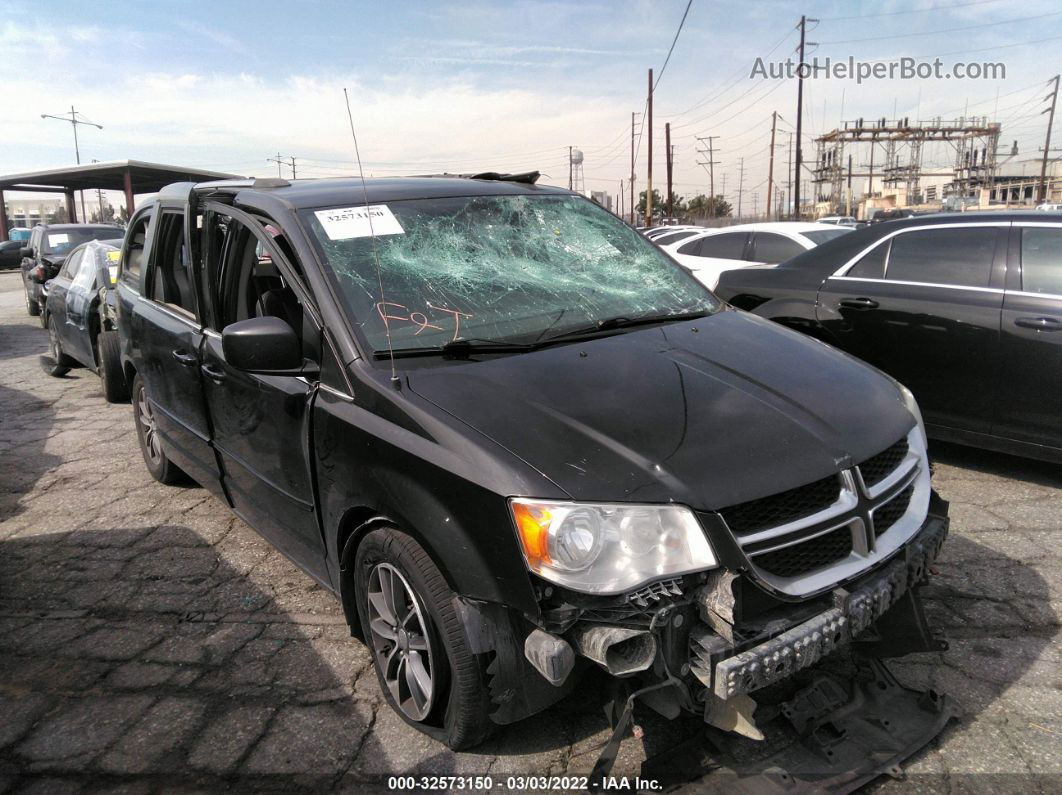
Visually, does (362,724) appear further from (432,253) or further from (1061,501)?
(1061,501)

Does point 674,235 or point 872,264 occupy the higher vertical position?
point 674,235

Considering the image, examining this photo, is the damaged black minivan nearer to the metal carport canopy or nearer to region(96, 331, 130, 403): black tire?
region(96, 331, 130, 403): black tire

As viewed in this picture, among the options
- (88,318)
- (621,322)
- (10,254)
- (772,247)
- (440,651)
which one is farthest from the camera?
(10,254)

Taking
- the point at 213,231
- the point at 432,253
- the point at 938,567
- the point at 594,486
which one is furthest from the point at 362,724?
the point at 938,567

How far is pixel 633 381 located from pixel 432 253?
3.47 feet

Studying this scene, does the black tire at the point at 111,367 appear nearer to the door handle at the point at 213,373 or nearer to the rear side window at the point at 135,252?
the rear side window at the point at 135,252

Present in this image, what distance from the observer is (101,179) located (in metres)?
39.2

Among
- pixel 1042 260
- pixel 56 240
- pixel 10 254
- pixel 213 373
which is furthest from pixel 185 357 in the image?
pixel 10 254

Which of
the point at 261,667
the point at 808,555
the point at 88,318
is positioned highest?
the point at 88,318

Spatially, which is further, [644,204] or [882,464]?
[644,204]

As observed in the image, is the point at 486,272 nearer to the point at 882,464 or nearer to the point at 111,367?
the point at 882,464

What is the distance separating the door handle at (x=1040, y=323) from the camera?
14.6ft

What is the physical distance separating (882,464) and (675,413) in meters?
0.69

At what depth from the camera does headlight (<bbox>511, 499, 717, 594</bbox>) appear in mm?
2068
